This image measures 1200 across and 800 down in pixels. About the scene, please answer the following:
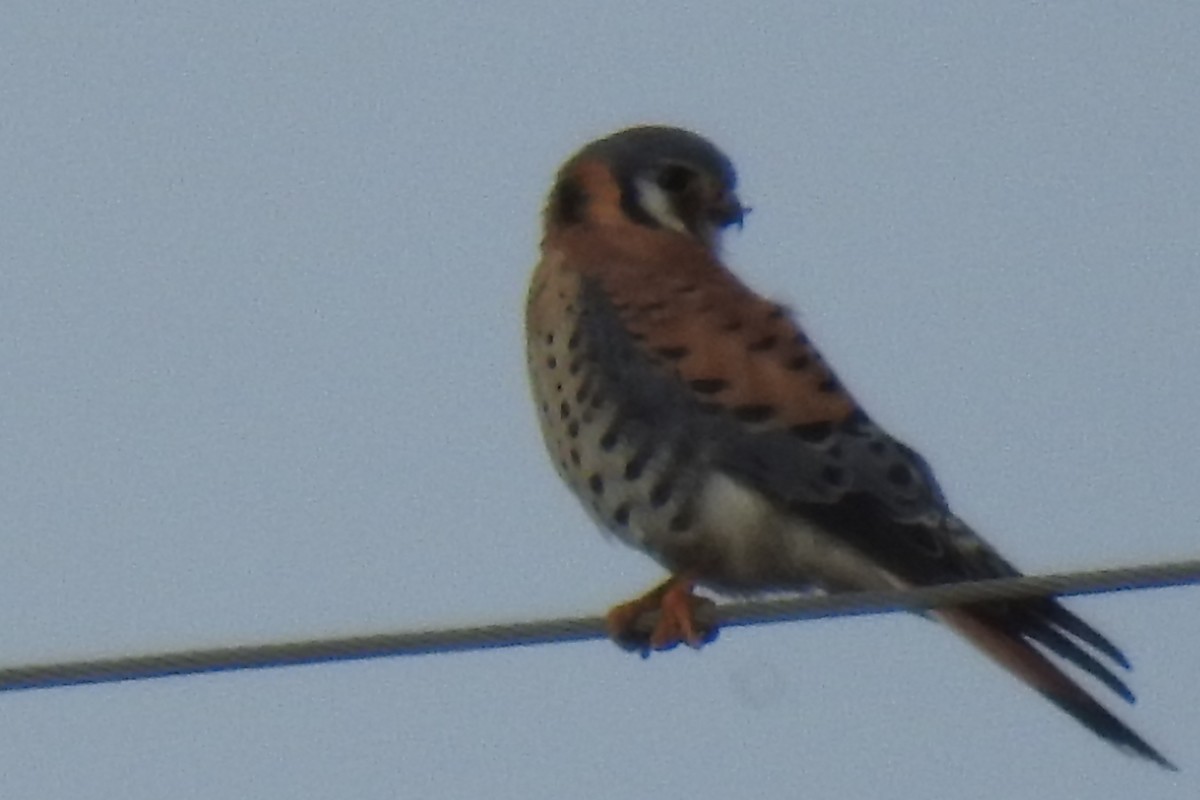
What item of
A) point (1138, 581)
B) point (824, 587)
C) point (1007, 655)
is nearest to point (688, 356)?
point (824, 587)

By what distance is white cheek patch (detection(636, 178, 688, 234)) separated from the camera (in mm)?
8532

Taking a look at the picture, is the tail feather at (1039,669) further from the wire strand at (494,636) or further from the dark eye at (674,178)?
the dark eye at (674,178)

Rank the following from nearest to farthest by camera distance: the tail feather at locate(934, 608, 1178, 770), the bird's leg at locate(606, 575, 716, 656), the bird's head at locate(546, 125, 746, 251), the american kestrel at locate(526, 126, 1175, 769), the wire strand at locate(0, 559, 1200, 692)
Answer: the wire strand at locate(0, 559, 1200, 692)
the tail feather at locate(934, 608, 1178, 770)
the american kestrel at locate(526, 126, 1175, 769)
the bird's leg at locate(606, 575, 716, 656)
the bird's head at locate(546, 125, 746, 251)

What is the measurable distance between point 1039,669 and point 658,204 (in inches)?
82.5

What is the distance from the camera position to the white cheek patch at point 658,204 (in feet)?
28.0

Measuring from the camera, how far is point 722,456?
7555 millimetres

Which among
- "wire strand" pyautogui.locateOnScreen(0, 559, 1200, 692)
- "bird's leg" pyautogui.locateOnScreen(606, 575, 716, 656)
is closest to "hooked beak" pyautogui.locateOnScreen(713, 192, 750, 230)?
"bird's leg" pyautogui.locateOnScreen(606, 575, 716, 656)

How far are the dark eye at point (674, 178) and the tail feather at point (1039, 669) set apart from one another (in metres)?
1.89

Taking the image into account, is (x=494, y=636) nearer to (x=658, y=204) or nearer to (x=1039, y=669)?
(x=1039, y=669)

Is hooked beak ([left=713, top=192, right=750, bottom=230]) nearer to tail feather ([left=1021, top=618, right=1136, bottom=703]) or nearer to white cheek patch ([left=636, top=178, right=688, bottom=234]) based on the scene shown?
white cheek patch ([left=636, top=178, right=688, bottom=234])

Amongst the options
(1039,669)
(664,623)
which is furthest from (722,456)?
(1039,669)

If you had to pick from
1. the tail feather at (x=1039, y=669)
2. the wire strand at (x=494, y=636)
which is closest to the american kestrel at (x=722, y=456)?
the tail feather at (x=1039, y=669)

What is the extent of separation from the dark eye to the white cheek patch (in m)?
0.02

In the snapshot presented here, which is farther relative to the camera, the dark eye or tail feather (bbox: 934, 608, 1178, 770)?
the dark eye
